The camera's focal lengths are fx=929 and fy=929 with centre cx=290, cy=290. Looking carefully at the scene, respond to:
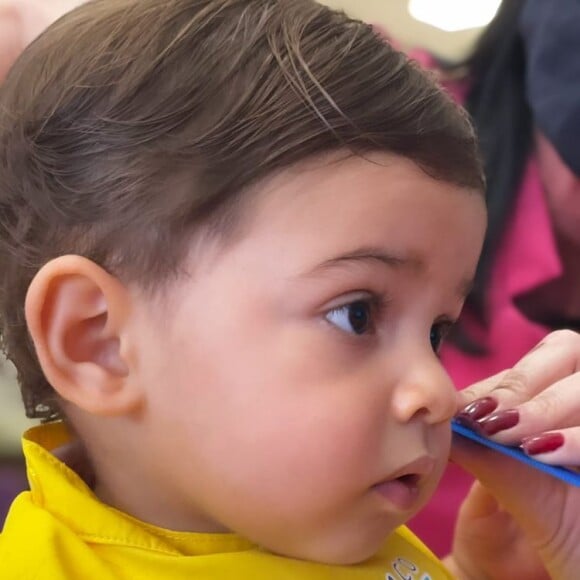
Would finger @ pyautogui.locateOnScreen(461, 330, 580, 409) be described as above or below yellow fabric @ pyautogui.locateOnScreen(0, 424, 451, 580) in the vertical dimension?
below

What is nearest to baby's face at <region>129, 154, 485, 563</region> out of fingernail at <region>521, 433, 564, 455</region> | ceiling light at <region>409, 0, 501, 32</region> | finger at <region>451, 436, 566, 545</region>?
fingernail at <region>521, 433, 564, 455</region>

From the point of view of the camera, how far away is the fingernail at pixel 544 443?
72cm

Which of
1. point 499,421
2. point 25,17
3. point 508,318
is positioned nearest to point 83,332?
point 499,421

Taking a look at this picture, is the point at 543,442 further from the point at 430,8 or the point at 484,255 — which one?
the point at 430,8

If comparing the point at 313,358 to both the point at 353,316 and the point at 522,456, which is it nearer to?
the point at 353,316

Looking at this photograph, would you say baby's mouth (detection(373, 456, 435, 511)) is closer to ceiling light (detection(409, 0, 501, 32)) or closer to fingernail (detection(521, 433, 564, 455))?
fingernail (detection(521, 433, 564, 455))

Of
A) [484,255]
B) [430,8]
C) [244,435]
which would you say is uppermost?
[430,8]

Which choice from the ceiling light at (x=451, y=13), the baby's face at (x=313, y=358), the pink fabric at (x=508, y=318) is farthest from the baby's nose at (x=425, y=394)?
the ceiling light at (x=451, y=13)

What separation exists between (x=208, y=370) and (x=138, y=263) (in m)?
0.09

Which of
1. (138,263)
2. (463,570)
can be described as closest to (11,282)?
(138,263)

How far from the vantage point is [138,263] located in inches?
25.3

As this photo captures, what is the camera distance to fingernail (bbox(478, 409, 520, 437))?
76 cm

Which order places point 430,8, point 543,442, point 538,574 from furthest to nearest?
point 430,8 → point 538,574 → point 543,442

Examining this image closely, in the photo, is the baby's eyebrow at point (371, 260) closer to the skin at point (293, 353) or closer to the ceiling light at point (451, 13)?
the skin at point (293, 353)
